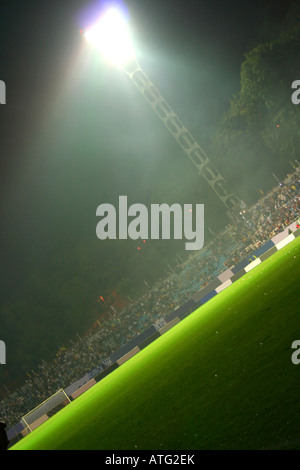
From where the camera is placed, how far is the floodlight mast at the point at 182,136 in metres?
78.9

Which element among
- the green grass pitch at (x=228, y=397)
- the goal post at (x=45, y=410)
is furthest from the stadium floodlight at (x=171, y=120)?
the green grass pitch at (x=228, y=397)

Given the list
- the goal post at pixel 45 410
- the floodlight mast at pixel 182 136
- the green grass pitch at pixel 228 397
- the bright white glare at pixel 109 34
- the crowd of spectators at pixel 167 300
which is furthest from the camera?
the floodlight mast at pixel 182 136

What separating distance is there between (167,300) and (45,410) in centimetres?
1919

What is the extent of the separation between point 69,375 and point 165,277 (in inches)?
1118

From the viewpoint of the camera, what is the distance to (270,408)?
694 cm

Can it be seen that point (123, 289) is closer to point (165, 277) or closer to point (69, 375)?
point (165, 277)

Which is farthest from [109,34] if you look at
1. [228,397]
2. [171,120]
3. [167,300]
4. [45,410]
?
[228,397]

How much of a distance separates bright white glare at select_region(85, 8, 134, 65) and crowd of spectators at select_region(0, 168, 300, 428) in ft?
89.8

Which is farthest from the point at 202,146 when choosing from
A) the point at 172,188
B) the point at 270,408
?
the point at 270,408

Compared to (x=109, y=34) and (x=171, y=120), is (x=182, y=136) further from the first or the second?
(x=109, y=34)

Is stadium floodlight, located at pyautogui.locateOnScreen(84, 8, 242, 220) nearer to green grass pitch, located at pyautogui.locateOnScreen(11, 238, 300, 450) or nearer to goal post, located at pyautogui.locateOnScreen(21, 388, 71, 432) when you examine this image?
goal post, located at pyautogui.locateOnScreen(21, 388, 71, 432)

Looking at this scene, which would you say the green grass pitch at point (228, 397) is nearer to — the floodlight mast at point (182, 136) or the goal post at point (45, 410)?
the goal post at point (45, 410)

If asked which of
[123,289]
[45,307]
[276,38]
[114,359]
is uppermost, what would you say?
[276,38]

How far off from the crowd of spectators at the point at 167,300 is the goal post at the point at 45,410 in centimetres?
→ 490
